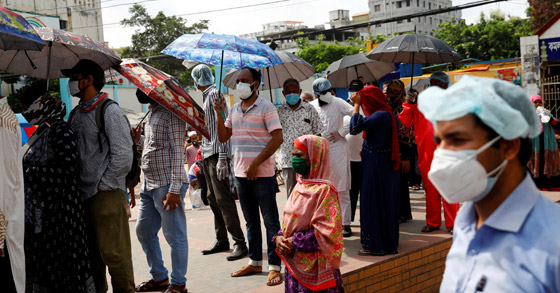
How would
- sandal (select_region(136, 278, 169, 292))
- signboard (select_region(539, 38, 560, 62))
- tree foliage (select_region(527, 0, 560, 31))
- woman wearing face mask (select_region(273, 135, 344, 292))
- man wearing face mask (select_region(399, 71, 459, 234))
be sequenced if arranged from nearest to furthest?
woman wearing face mask (select_region(273, 135, 344, 292))
sandal (select_region(136, 278, 169, 292))
man wearing face mask (select_region(399, 71, 459, 234))
signboard (select_region(539, 38, 560, 62))
tree foliage (select_region(527, 0, 560, 31))

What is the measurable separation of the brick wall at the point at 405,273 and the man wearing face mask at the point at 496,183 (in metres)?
3.56

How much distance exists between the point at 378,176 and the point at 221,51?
85.5 inches

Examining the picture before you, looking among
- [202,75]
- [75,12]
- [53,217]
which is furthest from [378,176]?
[75,12]

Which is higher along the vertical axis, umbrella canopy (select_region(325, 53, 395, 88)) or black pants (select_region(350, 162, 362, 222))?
umbrella canopy (select_region(325, 53, 395, 88))

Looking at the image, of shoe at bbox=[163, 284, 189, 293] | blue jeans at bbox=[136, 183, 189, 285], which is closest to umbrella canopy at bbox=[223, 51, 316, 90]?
blue jeans at bbox=[136, 183, 189, 285]

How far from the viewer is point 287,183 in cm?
671

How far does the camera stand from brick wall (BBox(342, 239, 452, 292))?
566cm

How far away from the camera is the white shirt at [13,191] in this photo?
13.2 feet

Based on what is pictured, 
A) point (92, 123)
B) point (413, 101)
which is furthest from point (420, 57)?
point (92, 123)

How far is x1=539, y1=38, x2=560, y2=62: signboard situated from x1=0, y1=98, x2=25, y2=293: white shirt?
19.6 metres

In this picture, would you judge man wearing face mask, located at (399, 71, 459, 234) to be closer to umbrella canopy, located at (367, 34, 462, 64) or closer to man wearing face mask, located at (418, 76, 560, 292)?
umbrella canopy, located at (367, 34, 462, 64)

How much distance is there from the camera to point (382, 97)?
20.8 ft

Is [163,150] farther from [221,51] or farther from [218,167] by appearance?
[221,51]

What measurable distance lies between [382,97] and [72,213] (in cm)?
351
